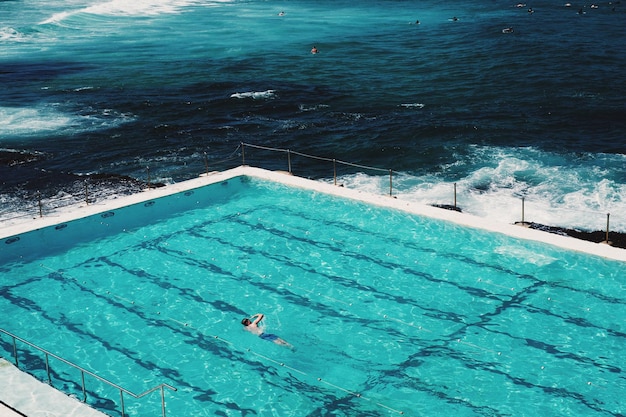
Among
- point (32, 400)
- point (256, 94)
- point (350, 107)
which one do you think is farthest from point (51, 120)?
point (32, 400)

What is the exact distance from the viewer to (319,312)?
1612cm

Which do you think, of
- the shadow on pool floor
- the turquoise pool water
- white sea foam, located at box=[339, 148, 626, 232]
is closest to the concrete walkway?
the turquoise pool water

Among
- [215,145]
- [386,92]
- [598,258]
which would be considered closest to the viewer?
[598,258]

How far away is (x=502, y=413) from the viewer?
12.8 m

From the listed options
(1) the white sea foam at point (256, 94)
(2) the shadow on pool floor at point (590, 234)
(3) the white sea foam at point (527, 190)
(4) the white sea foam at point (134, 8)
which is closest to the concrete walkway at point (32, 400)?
(2) the shadow on pool floor at point (590, 234)

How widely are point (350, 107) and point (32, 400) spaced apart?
96.4 feet

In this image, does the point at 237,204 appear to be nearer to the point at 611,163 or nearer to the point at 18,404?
the point at 18,404

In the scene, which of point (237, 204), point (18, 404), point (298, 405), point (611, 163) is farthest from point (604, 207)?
point (18, 404)

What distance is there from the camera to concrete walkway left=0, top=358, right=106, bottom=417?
12.0m

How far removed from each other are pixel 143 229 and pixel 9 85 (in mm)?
30742

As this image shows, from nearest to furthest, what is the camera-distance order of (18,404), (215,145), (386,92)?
(18,404), (215,145), (386,92)

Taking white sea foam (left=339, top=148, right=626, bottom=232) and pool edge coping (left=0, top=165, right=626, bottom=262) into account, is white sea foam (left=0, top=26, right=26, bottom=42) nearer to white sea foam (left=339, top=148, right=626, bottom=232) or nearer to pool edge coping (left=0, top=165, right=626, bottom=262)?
white sea foam (left=339, top=148, right=626, bottom=232)

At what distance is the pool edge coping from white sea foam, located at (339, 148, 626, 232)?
3.50 metres

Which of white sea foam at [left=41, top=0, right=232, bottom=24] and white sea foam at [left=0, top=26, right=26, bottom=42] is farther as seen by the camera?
white sea foam at [left=41, top=0, right=232, bottom=24]
